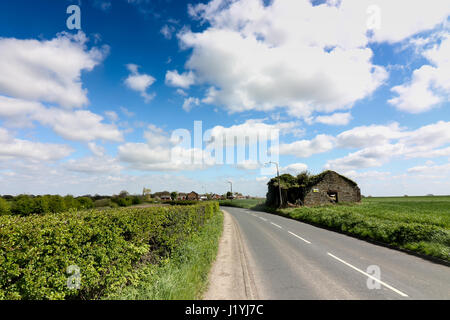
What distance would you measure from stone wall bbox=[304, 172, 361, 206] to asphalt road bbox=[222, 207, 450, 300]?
26.0m

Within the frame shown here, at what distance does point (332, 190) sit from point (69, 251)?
1519 inches

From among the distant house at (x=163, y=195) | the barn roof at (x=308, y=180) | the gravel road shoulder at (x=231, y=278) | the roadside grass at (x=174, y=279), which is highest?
the barn roof at (x=308, y=180)

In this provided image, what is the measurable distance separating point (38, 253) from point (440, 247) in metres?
14.1

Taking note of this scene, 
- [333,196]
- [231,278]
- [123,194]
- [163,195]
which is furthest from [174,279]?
[163,195]

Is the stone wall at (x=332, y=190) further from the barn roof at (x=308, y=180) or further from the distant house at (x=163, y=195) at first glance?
the distant house at (x=163, y=195)

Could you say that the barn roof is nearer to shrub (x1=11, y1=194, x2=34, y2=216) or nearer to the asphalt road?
the asphalt road

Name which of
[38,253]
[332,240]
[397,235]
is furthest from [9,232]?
[397,235]

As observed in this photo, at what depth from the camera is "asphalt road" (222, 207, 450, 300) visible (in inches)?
229

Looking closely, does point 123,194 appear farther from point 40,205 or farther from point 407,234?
point 407,234

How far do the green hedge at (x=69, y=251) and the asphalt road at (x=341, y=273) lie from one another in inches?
156

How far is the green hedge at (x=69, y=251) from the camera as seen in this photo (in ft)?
13.5

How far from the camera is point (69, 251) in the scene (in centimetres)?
496

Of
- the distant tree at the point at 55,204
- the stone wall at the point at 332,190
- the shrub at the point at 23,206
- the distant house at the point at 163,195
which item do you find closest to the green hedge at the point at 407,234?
the stone wall at the point at 332,190
